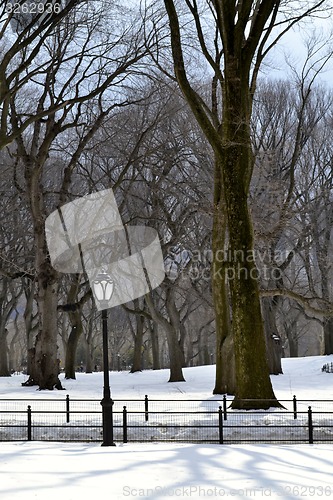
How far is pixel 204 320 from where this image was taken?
56375mm

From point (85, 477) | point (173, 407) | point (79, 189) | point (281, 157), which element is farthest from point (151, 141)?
point (85, 477)

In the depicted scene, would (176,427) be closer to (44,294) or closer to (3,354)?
(44,294)

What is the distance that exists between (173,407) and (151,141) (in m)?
16.2

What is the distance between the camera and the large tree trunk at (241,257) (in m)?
18.2

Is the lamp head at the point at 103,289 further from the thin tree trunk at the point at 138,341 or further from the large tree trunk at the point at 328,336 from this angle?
→ the large tree trunk at the point at 328,336

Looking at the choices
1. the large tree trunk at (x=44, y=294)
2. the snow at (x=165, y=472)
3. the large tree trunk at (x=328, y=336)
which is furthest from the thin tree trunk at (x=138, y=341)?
the snow at (x=165, y=472)

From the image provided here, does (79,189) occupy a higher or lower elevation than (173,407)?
higher

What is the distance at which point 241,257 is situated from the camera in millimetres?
18344

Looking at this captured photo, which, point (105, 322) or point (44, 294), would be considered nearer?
point (105, 322)

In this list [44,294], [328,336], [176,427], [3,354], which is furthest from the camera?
[3,354]

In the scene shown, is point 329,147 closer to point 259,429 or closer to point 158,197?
point 158,197

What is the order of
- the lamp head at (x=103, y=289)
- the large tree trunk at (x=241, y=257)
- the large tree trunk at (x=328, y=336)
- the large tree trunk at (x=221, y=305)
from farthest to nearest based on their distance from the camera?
the large tree trunk at (x=328, y=336), the large tree trunk at (x=221, y=305), the large tree trunk at (x=241, y=257), the lamp head at (x=103, y=289)

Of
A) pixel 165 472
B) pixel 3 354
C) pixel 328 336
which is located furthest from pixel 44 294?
pixel 328 336

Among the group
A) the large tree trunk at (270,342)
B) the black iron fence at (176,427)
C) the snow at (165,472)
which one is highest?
the large tree trunk at (270,342)
